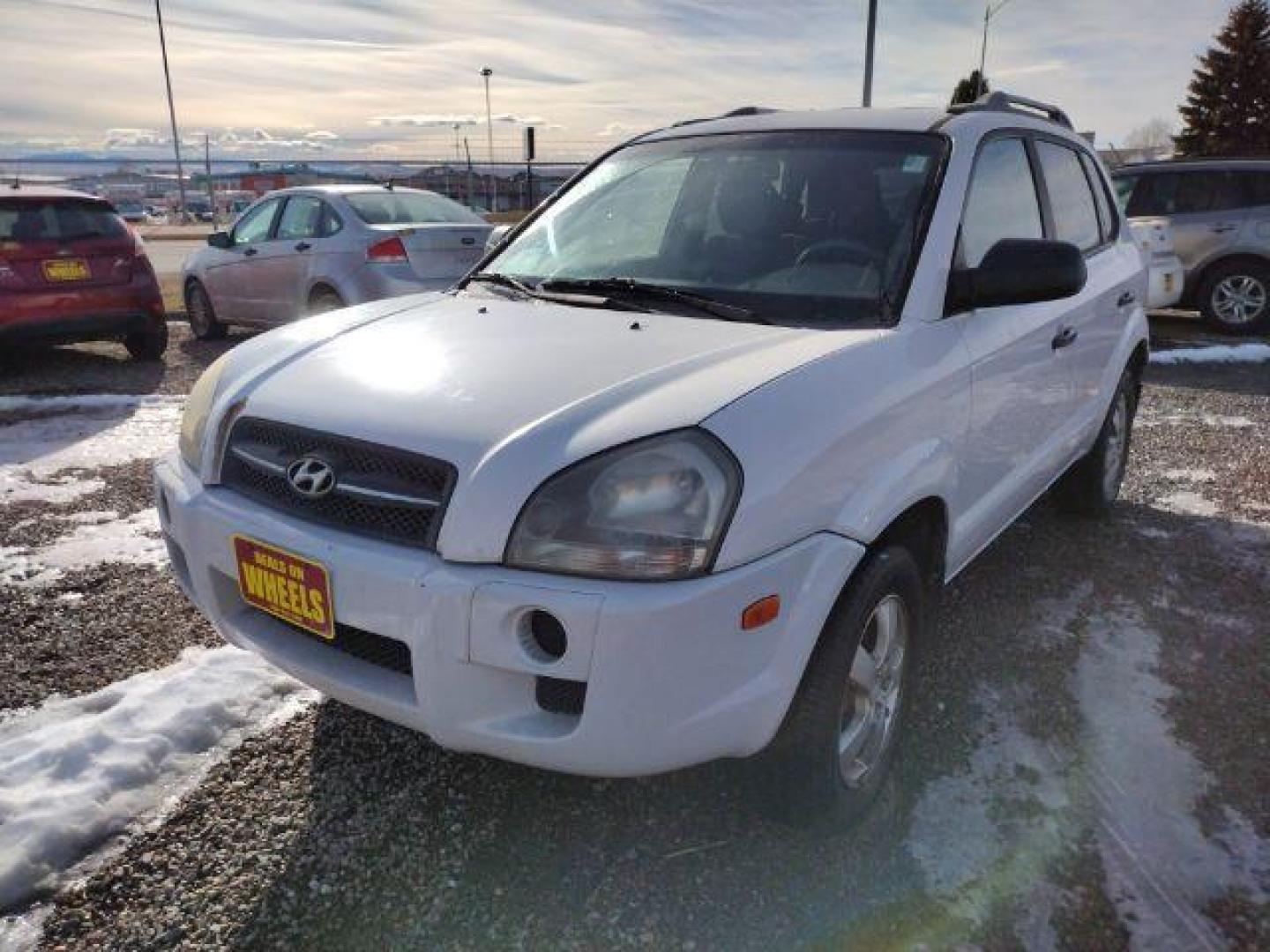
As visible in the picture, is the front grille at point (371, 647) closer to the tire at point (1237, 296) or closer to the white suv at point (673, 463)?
the white suv at point (673, 463)

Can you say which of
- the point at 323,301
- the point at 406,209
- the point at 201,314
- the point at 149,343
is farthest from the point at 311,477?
the point at 201,314

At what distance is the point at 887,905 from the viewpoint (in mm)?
2096

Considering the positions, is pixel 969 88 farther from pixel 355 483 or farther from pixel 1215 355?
pixel 355 483

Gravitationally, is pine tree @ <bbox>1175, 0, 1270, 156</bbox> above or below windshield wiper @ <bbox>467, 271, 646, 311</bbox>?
above

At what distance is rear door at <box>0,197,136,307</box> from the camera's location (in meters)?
7.47

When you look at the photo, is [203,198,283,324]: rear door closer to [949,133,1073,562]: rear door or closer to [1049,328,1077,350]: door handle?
[949,133,1073,562]: rear door

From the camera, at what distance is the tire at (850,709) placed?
2.03 meters

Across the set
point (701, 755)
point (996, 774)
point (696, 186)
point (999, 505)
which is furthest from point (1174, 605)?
point (701, 755)

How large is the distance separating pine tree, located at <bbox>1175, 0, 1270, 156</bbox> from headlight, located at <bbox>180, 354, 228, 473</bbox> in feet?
153

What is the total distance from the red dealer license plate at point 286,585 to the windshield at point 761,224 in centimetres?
127

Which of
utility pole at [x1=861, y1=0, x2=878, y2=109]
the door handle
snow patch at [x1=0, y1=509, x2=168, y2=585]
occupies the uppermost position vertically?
utility pole at [x1=861, y1=0, x2=878, y2=109]

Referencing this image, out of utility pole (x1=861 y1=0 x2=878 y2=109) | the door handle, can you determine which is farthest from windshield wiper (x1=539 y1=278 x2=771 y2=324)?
utility pole (x1=861 y1=0 x2=878 y2=109)

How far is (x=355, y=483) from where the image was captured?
202 cm

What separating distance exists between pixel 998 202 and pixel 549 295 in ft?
4.75
